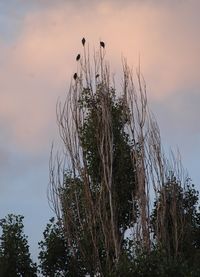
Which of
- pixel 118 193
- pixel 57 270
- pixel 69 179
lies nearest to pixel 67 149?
pixel 69 179

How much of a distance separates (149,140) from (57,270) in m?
4.55

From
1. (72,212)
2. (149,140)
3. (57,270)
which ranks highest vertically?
(149,140)

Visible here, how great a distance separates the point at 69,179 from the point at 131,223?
2.39 m

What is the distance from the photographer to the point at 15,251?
18172mm

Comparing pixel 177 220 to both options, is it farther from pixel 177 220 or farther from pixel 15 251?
pixel 15 251

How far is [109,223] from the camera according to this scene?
18.5 metres

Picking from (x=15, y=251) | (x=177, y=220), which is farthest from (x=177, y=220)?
(x=15, y=251)

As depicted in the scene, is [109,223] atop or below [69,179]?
below

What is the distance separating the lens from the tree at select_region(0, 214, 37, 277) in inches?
702

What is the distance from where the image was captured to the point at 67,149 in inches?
784

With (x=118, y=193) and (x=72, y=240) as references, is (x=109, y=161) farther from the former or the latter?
(x=72, y=240)

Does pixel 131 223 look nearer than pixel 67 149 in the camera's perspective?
Yes

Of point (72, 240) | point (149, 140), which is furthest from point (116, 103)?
point (72, 240)

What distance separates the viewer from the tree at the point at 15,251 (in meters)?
17.8
